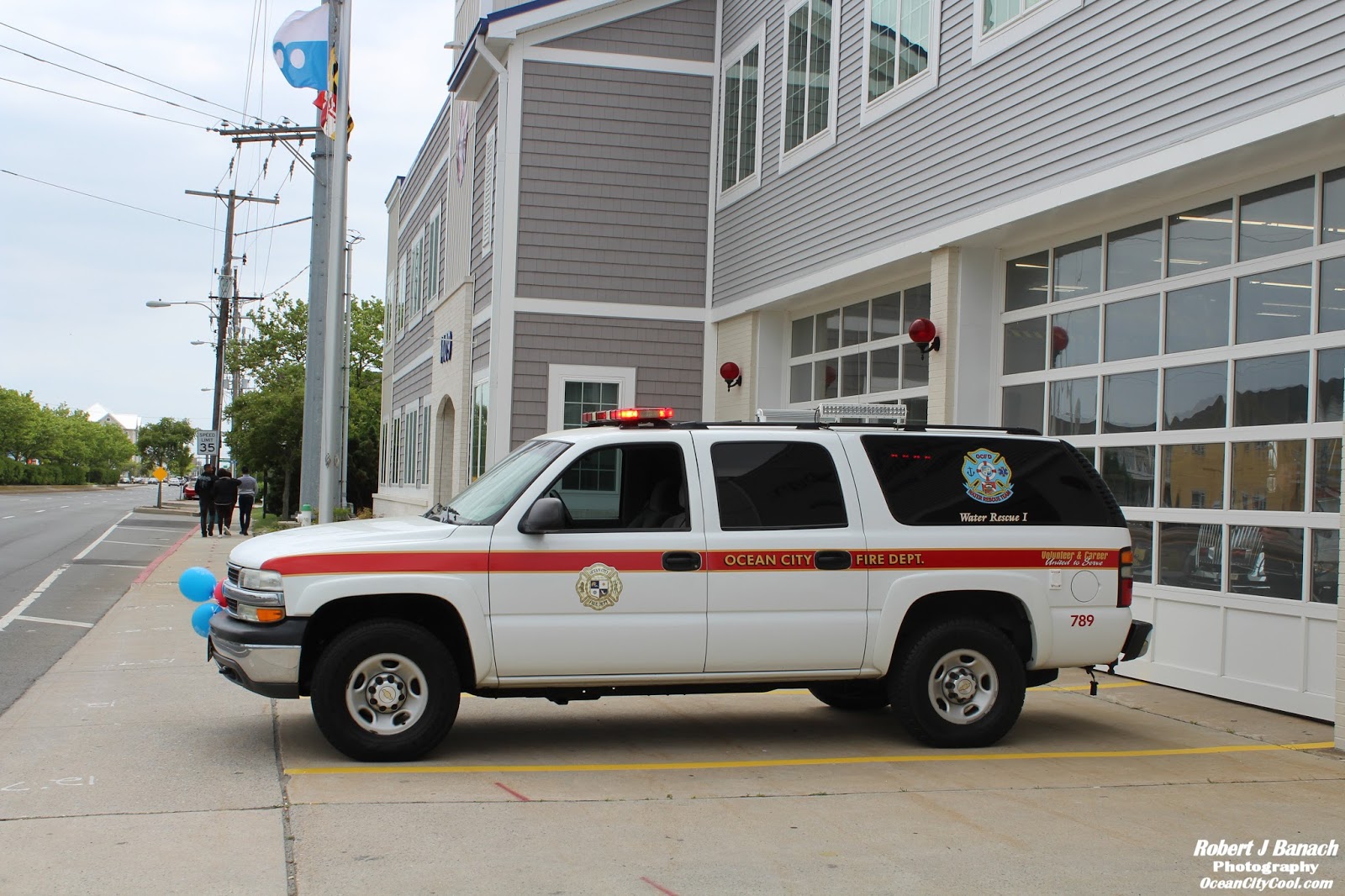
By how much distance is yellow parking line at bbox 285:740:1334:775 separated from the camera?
673cm

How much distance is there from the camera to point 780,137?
50.2 feet

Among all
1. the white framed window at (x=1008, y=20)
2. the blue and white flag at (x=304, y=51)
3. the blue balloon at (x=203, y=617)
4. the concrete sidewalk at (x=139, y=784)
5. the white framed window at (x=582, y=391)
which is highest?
the blue and white flag at (x=304, y=51)

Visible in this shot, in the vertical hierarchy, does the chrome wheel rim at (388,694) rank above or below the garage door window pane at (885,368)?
below

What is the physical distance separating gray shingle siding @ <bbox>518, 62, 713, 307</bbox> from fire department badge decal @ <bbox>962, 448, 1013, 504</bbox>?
988 centimetres

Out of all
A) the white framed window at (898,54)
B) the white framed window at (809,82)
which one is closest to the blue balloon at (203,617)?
the white framed window at (898,54)

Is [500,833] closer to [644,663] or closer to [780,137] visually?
[644,663]

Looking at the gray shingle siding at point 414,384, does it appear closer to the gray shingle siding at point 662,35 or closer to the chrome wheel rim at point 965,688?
the gray shingle siding at point 662,35

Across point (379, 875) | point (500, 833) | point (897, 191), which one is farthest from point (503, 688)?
point (897, 191)

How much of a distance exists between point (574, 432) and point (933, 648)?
2.50 m

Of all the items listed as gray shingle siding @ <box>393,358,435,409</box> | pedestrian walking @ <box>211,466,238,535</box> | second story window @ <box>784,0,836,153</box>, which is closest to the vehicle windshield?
second story window @ <box>784,0,836,153</box>

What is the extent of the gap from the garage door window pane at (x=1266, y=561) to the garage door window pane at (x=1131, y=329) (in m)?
1.66

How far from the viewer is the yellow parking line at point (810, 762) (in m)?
6.73

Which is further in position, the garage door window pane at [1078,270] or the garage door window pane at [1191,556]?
the garage door window pane at [1078,270]

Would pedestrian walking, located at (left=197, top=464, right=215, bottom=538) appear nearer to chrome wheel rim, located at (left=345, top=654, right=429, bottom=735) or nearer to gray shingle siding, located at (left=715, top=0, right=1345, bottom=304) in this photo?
gray shingle siding, located at (left=715, top=0, right=1345, bottom=304)
